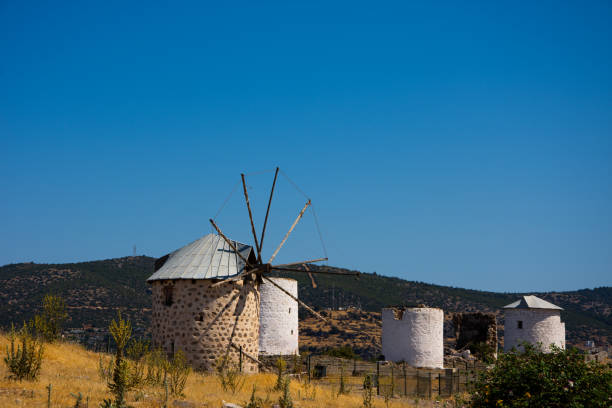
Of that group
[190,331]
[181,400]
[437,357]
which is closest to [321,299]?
[437,357]

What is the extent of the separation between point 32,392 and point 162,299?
27.2 ft

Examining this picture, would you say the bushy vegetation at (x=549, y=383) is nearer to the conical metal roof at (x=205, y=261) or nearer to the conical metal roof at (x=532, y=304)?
the conical metal roof at (x=205, y=261)

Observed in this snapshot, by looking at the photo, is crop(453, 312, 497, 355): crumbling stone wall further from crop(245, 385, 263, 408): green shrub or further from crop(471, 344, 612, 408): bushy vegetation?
crop(245, 385, 263, 408): green shrub

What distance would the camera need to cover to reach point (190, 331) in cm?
1809

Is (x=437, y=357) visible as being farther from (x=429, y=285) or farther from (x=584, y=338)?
(x=429, y=285)

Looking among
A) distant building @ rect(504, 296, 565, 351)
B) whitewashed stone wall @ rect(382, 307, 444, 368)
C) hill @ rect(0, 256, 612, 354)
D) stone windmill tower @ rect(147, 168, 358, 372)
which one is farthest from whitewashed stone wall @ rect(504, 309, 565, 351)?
stone windmill tower @ rect(147, 168, 358, 372)

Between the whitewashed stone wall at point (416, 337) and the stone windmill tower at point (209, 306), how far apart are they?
8584 millimetres

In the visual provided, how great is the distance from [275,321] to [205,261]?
23.0 ft

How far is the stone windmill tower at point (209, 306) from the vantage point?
18078 mm

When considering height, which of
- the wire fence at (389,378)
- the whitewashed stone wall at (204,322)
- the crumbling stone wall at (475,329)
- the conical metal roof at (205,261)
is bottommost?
the wire fence at (389,378)

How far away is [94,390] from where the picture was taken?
37.6 feet

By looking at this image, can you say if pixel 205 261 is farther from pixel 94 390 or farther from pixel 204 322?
pixel 94 390

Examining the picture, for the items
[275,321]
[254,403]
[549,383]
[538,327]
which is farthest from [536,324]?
[254,403]

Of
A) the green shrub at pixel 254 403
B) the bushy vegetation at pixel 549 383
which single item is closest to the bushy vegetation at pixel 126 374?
the green shrub at pixel 254 403
